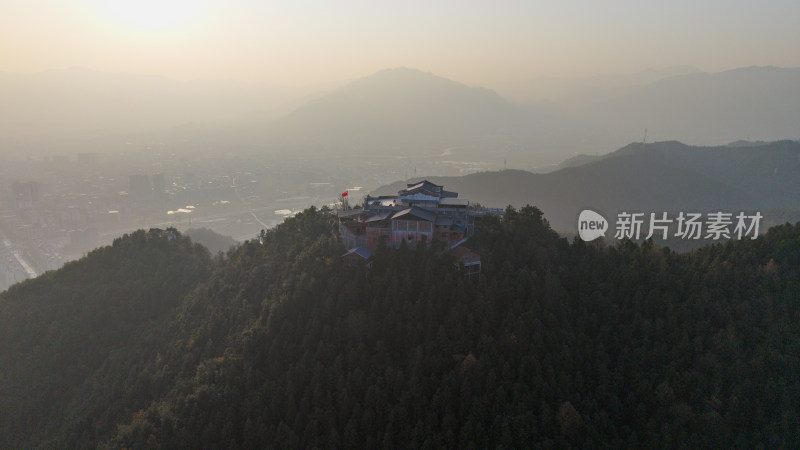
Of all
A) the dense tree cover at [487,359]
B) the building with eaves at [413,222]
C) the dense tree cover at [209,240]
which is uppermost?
the building with eaves at [413,222]

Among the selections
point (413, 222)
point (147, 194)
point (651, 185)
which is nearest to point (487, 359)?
point (413, 222)

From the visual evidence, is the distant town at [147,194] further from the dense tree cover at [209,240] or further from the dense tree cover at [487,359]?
the dense tree cover at [487,359]

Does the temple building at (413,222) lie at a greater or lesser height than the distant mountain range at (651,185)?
greater

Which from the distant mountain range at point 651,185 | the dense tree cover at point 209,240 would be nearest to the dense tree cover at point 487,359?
the dense tree cover at point 209,240

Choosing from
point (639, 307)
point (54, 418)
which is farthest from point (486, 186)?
point (54, 418)

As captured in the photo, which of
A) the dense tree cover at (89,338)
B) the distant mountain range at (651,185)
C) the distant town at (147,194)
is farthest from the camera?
the distant mountain range at (651,185)

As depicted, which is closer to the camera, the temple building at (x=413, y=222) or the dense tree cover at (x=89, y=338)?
the dense tree cover at (x=89, y=338)

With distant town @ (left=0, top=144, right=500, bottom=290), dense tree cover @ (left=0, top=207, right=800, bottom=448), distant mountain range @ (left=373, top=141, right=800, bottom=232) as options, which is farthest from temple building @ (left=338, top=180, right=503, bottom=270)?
distant mountain range @ (left=373, top=141, right=800, bottom=232)

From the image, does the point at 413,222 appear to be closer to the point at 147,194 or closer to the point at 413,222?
the point at 413,222
